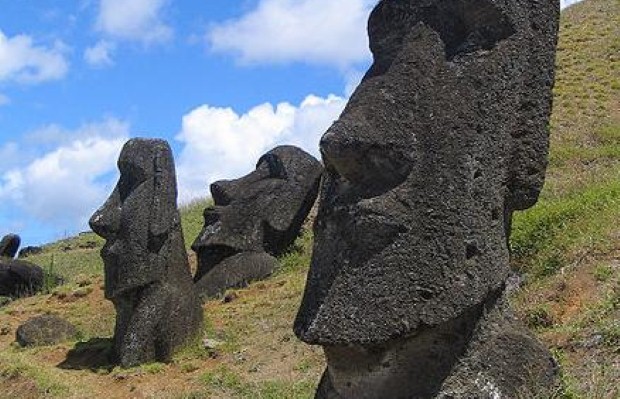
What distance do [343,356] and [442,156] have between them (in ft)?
3.79

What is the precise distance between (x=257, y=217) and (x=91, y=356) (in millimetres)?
5120

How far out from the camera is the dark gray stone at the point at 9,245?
71.0 ft

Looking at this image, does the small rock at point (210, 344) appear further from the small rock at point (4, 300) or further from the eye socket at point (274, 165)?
the small rock at point (4, 300)

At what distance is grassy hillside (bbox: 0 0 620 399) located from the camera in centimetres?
731

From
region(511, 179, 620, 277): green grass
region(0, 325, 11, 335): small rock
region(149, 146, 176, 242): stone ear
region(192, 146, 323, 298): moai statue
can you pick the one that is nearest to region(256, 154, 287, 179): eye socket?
region(192, 146, 323, 298): moai statue

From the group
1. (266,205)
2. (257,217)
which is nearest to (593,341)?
(257,217)

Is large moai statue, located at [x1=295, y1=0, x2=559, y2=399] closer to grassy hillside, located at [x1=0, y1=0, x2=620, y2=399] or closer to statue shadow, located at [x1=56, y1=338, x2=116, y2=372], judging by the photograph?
grassy hillside, located at [x1=0, y1=0, x2=620, y2=399]

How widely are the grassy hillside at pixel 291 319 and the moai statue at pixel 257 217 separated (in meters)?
0.50

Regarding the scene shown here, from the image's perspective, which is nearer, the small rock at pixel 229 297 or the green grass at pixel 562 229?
the green grass at pixel 562 229

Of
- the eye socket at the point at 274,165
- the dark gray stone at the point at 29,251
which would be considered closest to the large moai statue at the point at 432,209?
the eye socket at the point at 274,165

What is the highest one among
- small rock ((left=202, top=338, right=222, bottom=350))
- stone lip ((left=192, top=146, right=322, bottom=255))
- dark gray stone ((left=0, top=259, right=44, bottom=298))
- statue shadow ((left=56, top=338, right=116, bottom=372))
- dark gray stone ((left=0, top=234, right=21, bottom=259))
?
dark gray stone ((left=0, top=234, right=21, bottom=259))

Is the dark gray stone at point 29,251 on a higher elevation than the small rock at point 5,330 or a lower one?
higher

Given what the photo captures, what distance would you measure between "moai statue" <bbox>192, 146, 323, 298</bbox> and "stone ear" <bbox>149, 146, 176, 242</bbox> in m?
3.41

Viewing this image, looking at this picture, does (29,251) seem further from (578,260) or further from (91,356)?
(578,260)
